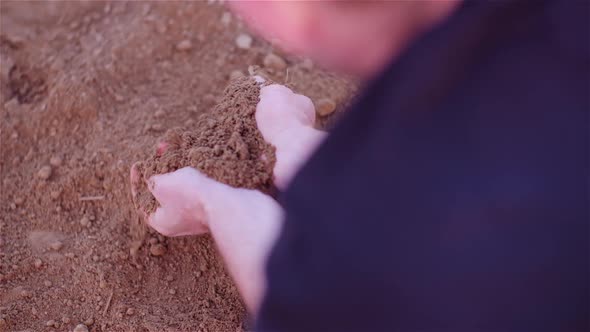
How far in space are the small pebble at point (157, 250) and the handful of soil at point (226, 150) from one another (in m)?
0.09

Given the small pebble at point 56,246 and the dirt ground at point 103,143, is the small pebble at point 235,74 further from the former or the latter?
the small pebble at point 56,246

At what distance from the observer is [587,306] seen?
0.73m

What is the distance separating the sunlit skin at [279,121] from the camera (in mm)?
750

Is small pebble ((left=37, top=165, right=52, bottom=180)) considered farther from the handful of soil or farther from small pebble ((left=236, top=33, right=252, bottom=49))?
small pebble ((left=236, top=33, right=252, bottom=49))

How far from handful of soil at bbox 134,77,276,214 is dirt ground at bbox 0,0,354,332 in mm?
148

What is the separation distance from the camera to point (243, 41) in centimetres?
183

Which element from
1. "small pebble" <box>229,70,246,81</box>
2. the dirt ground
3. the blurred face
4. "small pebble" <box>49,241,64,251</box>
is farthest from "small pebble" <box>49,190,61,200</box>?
the blurred face

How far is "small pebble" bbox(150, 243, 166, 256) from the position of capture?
1467 millimetres

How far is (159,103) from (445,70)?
1.10 m

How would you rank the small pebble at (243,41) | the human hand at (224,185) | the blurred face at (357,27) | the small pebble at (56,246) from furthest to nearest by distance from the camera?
1. the small pebble at (243,41)
2. the small pebble at (56,246)
3. the human hand at (224,185)
4. the blurred face at (357,27)

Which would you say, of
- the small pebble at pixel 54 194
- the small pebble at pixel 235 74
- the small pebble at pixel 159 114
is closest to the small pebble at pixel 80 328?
the small pebble at pixel 54 194

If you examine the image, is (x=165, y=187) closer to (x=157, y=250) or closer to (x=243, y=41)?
(x=157, y=250)

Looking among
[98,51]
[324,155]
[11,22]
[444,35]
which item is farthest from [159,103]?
[444,35]

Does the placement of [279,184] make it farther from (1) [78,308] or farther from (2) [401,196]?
(2) [401,196]
